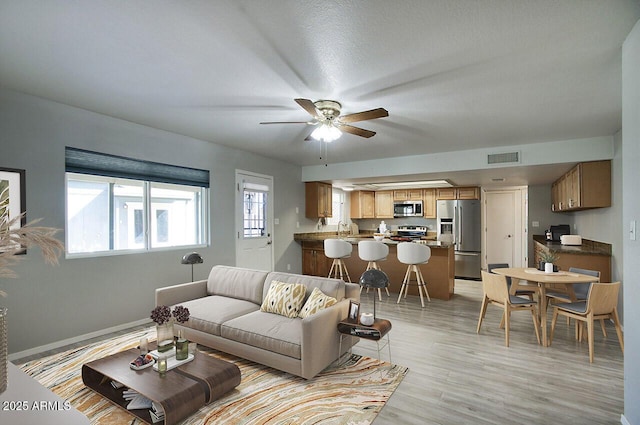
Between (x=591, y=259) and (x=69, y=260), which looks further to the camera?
(x=591, y=259)

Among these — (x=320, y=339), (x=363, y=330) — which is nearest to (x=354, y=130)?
(x=363, y=330)

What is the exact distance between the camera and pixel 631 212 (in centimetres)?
198

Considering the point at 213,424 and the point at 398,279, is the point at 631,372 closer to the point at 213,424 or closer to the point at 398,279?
the point at 213,424

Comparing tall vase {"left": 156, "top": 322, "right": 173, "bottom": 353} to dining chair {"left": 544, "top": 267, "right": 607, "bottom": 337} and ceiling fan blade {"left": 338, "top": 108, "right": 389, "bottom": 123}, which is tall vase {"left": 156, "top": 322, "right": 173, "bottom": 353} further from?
dining chair {"left": 544, "top": 267, "right": 607, "bottom": 337}

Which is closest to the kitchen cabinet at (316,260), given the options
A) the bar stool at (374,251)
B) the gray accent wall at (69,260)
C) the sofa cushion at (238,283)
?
the bar stool at (374,251)

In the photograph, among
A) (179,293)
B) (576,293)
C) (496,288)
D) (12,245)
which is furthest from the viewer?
(576,293)

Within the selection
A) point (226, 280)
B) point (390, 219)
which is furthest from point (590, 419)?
point (390, 219)

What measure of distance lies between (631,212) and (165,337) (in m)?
3.28

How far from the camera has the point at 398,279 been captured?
582 centimetres

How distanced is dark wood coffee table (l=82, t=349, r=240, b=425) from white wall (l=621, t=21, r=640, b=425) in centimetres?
256

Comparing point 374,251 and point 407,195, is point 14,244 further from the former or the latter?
point 407,195

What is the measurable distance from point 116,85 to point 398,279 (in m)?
4.95

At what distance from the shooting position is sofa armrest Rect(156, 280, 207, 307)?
11.7 ft

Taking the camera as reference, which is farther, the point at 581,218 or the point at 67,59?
the point at 581,218
